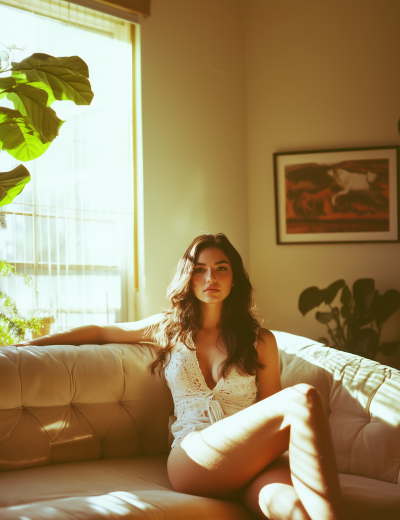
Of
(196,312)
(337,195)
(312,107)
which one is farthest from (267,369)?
(312,107)

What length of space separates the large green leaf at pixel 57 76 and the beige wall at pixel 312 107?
2038 mm

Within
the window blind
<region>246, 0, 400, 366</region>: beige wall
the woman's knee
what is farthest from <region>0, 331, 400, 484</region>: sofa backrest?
the window blind

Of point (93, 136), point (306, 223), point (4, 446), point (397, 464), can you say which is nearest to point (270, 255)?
point (306, 223)

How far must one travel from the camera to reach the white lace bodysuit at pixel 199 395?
1.79m

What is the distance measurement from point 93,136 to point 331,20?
1905mm

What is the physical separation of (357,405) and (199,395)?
1.94ft

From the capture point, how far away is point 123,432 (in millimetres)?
1943

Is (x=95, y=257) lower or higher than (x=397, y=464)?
higher

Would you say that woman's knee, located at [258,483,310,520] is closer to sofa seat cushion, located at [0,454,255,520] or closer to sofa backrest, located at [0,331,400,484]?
sofa seat cushion, located at [0,454,255,520]

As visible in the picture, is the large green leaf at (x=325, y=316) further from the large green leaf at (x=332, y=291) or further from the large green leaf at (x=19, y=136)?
the large green leaf at (x=19, y=136)

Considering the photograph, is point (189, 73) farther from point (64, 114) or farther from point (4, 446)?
point (4, 446)

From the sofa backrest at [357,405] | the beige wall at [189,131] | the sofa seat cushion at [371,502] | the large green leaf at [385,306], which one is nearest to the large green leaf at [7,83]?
the beige wall at [189,131]

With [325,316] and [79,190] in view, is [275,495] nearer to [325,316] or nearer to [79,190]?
[325,316]

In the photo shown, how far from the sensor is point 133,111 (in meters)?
3.10
